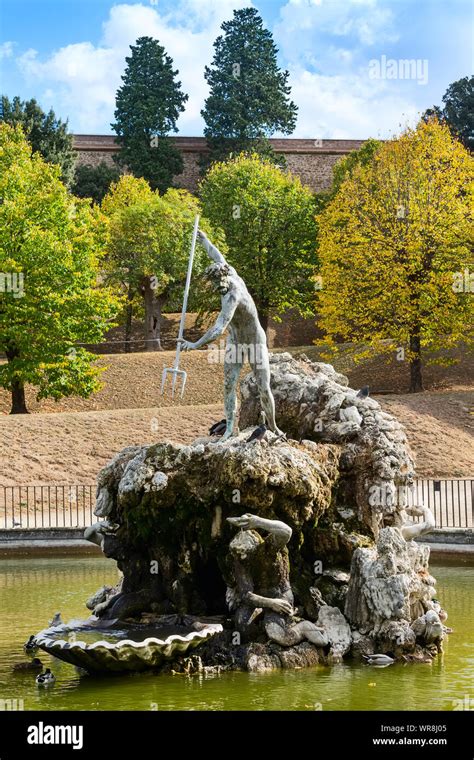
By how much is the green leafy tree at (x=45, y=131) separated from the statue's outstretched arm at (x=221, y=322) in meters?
49.3

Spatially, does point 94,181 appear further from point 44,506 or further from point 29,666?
point 29,666

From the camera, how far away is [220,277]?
1481 cm

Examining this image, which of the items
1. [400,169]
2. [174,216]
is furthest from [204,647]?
[174,216]

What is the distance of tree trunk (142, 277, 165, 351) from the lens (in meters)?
55.7

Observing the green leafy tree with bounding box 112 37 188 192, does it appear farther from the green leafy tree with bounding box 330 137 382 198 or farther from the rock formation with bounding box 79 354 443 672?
the rock formation with bounding box 79 354 443 672

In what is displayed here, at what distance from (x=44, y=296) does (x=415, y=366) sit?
13.6 m

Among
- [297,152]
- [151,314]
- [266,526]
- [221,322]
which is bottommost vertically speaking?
[266,526]

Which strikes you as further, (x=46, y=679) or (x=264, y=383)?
(x=264, y=383)

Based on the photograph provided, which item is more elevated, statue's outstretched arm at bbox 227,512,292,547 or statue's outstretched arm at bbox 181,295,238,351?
statue's outstretched arm at bbox 181,295,238,351

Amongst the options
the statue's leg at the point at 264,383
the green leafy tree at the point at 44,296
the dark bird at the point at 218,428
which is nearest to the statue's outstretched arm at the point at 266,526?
the statue's leg at the point at 264,383

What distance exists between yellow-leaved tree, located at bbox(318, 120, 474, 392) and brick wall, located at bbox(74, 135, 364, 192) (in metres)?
32.2

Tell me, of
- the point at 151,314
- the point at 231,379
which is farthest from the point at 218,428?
the point at 151,314

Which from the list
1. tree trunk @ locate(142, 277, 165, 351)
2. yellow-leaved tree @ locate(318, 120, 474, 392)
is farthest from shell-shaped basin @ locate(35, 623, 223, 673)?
tree trunk @ locate(142, 277, 165, 351)

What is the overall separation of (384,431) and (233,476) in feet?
8.99
